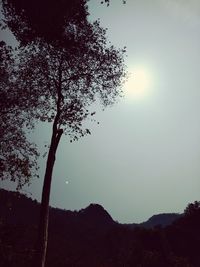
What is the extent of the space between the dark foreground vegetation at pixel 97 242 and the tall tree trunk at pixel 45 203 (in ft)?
18.3

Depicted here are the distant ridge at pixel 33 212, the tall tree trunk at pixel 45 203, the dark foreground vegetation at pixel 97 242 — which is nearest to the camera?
the tall tree trunk at pixel 45 203

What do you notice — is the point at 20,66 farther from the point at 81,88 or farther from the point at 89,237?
the point at 89,237

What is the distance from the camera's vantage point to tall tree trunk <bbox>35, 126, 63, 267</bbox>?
1878 centimetres

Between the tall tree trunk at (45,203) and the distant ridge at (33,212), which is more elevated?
the distant ridge at (33,212)

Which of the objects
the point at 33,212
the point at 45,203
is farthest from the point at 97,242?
the point at 45,203

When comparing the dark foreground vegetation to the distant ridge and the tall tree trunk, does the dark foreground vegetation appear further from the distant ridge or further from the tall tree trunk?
the tall tree trunk

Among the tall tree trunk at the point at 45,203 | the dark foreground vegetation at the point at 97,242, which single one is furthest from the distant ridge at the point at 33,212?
the tall tree trunk at the point at 45,203

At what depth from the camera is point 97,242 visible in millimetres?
89062

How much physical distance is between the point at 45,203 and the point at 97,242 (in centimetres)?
7359

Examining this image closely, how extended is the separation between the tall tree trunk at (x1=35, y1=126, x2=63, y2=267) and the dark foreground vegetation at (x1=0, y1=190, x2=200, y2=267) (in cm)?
559

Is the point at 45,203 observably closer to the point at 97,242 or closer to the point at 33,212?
the point at 97,242

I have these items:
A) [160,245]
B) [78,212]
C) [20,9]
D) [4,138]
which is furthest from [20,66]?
[78,212]

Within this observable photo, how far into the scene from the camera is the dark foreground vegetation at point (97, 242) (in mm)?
36062

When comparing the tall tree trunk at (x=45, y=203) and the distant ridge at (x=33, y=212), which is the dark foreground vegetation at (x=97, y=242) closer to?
the distant ridge at (x=33, y=212)
